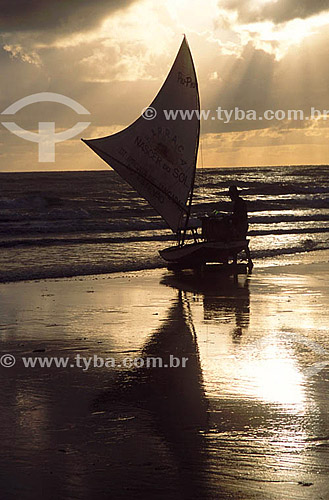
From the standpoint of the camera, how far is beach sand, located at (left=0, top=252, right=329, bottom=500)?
6430 millimetres

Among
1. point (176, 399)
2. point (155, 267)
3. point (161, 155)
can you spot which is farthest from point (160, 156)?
point (176, 399)

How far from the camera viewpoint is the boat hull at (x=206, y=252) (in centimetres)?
2111

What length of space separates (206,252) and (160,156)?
4200mm

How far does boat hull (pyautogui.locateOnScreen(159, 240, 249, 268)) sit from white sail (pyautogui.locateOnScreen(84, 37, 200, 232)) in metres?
2.63

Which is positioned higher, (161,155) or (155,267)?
(161,155)

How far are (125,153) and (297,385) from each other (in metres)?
15.5

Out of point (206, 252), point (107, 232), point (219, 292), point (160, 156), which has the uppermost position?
point (160, 156)

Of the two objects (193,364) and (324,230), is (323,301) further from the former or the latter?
(324,230)

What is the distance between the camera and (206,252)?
21141mm

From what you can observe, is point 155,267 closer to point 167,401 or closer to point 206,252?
point 206,252

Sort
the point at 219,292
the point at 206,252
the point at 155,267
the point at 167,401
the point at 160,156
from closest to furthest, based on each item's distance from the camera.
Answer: the point at 167,401 → the point at 219,292 → the point at 206,252 → the point at 155,267 → the point at 160,156

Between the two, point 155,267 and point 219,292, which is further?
point 155,267

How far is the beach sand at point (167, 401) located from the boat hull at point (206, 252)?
4.91 m

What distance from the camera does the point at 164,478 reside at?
21.2 ft
